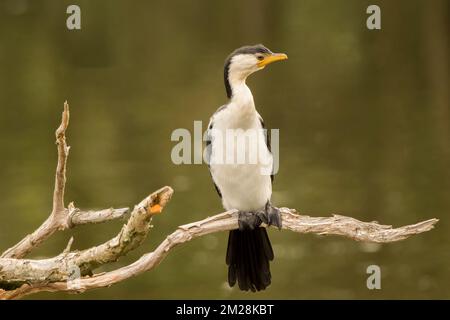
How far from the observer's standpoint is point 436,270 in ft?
32.0

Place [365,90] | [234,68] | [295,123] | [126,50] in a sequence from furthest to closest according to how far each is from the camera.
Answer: [126,50] < [365,90] < [295,123] < [234,68]

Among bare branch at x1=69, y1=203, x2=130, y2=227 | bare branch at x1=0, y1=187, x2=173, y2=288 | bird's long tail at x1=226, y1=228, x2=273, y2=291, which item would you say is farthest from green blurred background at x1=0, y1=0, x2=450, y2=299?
bare branch at x1=0, y1=187, x2=173, y2=288

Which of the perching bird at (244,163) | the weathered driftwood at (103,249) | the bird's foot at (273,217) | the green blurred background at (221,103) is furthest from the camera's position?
the green blurred background at (221,103)

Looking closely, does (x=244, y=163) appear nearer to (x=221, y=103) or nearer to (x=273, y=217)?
(x=273, y=217)

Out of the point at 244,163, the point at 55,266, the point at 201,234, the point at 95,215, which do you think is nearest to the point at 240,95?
the point at 244,163

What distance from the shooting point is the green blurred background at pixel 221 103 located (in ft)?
32.4

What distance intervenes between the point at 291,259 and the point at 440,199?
2099 millimetres

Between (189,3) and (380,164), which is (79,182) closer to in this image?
(380,164)

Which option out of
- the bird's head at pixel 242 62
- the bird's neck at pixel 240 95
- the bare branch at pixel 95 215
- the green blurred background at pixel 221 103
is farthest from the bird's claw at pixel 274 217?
the green blurred background at pixel 221 103

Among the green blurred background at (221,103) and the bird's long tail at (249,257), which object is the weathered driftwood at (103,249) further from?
the green blurred background at (221,103)

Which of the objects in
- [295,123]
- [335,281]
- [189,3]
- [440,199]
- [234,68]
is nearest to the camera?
[234,68]

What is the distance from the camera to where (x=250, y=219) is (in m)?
5.88

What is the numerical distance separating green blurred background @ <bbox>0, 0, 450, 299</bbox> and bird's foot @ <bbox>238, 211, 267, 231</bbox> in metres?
3.54

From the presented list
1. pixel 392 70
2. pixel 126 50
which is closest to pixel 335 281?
pixel 392 70
